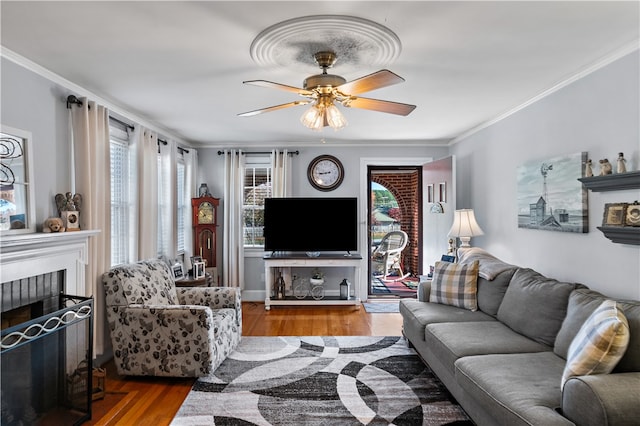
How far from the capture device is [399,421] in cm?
251

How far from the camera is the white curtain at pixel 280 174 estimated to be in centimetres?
571

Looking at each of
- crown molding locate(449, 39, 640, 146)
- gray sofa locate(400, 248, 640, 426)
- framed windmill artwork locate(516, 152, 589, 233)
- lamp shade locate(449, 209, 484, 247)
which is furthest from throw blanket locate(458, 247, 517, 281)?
crown molding locate(449, 39, 640, 146)

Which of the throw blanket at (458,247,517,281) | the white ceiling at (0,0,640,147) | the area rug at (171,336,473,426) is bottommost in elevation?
the area rug at (171,336,473,426)

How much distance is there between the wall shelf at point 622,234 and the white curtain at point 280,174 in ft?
13.1

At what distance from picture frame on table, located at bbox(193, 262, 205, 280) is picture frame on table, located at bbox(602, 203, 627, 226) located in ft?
13.5

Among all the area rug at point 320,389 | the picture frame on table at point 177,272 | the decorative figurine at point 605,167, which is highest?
the decorative figurine at point 605,167

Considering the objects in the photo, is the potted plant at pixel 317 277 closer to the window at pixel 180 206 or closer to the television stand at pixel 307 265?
the television stand at pixel 307 265

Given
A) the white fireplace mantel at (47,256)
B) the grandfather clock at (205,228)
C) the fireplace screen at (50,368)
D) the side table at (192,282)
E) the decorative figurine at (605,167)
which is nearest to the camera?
the fireplace screen at (50,368)

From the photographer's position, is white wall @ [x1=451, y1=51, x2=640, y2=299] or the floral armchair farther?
the floral armchair

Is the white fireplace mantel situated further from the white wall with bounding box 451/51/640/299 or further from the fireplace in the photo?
the white wall with bounding box 451/51/640/299

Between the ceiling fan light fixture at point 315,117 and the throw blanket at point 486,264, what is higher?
the ceiling fan light fixture at point 315,117

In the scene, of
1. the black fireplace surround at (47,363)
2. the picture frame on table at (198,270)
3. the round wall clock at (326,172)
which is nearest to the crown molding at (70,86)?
the black fireplace surround at (47,363)

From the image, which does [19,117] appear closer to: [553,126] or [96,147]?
[96,147]

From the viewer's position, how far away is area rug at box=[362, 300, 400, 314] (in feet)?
17.3
